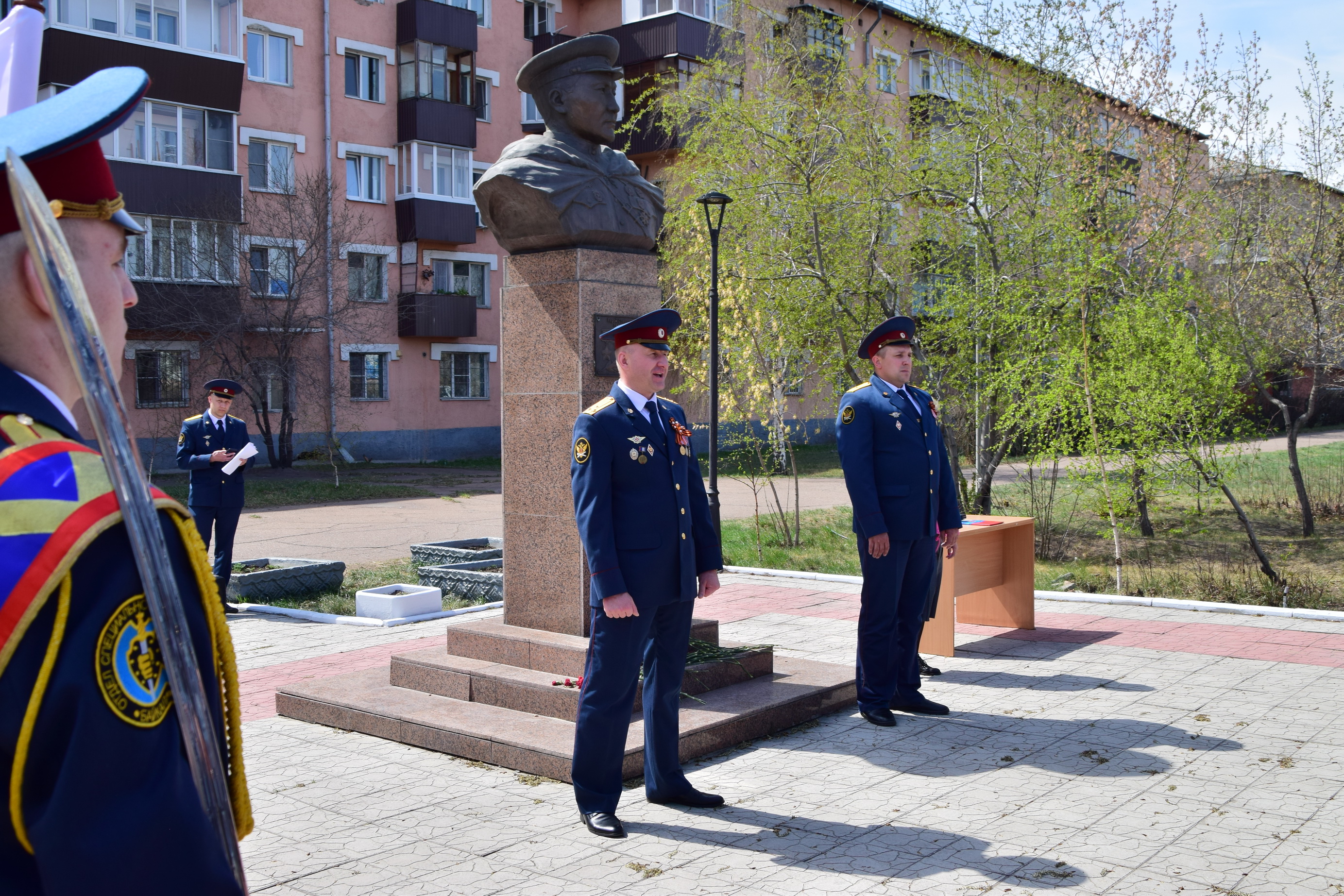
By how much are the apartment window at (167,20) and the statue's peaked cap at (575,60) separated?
2288 centimetres

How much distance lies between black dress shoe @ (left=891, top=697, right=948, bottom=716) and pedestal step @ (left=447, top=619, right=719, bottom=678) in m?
1.23

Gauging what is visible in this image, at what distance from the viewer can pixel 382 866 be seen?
432cm

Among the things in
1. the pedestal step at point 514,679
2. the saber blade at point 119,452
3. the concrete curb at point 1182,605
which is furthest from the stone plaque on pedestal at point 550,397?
the saber blade at point 119,452

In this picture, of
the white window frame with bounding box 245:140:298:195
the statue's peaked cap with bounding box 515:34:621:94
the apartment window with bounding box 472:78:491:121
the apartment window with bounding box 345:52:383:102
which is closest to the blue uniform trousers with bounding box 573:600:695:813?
the statue's peaked cap with bounding box 515:34:621:94

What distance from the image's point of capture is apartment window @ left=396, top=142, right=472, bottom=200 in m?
31.5

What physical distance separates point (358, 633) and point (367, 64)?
26.1 metres

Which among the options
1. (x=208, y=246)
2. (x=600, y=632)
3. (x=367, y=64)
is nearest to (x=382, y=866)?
(x=600, y=632)

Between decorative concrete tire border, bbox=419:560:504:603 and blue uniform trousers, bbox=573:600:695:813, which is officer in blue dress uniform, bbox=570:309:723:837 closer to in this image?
blue uniform trousers, bbox=573:600:695:813

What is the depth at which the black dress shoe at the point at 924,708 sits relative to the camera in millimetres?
6473

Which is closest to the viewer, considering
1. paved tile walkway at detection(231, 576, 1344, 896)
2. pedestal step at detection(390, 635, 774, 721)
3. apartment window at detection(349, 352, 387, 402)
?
paved tile walkway at detection(231, 576, 1344, 896)

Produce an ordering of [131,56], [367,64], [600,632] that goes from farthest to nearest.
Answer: [367,64], [131,56], [600,632]

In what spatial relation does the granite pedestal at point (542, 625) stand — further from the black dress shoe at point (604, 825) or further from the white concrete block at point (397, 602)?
the white concrete block at point (397, 602)

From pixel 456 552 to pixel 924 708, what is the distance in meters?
6.58

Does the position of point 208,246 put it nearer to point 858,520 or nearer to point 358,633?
point 358,633
